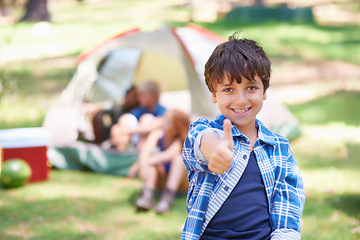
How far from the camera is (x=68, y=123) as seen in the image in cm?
579

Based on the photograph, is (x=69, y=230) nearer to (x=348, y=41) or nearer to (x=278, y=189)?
(x=278, y=189)

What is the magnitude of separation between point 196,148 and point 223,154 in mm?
206

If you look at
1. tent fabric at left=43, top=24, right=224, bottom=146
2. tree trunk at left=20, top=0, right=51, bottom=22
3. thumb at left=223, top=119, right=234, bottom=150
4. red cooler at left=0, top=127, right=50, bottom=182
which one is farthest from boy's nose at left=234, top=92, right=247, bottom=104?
tree trunk at left=20, top=0, right=51, bottom=22

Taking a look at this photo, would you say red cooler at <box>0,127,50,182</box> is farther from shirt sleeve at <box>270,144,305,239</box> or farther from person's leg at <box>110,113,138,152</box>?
shirt sleeve at <box>270,144,305,239</box>

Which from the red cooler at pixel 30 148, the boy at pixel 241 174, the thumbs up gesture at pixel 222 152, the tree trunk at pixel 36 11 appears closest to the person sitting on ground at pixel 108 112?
the red cooler at pixel 30 148

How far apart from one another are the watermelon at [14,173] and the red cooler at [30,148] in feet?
0.49

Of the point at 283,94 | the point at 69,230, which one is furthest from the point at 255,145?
the point at 283,94

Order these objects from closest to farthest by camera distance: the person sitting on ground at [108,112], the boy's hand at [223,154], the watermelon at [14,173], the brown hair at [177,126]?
the boy's hand at [223,154] → the brown hair at [177,126] → the watermelon at [14,173] → the person sitting on ground at [108,112]

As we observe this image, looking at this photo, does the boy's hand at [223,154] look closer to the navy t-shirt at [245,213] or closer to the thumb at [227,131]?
the thumb at [227,131]

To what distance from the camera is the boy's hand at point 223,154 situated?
1.55 m

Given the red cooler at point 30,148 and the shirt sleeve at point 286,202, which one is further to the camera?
the red cooler at point 30,148

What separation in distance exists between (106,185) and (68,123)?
936mm

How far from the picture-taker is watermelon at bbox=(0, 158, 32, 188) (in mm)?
5020

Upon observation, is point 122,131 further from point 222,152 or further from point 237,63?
point 222,152
